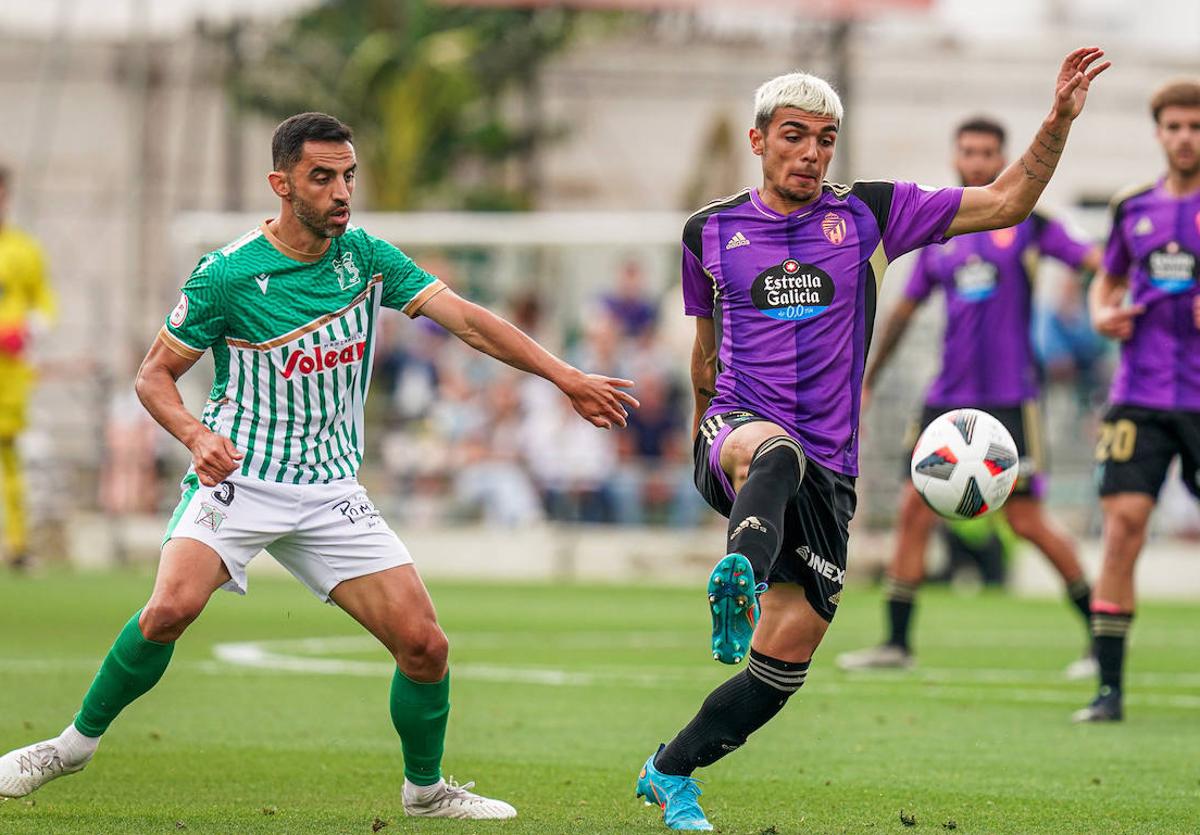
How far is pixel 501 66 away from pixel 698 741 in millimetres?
25365

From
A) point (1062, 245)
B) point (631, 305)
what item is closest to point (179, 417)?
point (1062, 245)

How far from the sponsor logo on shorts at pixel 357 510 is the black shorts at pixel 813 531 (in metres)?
1.13

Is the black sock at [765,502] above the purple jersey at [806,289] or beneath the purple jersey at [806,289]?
beneath

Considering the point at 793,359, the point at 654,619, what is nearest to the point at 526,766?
the point at 793,359

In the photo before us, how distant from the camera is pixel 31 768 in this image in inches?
233

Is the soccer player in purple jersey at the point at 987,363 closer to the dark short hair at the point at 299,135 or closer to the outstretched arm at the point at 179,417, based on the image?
the dark short hair at the point at 299,135

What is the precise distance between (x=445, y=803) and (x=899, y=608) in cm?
505

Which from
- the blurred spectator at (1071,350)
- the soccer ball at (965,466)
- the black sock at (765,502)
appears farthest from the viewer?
the blurred spectator at (1071,350)

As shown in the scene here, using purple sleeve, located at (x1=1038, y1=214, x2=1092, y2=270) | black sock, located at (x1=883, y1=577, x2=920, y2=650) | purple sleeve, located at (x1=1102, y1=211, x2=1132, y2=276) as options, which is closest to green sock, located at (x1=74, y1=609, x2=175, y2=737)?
purple sleeve, located at (x1=1102, y1=211, x2=1132, y2=276)

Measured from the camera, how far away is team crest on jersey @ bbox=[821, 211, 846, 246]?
5.98 m

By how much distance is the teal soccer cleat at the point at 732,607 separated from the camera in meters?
5.00

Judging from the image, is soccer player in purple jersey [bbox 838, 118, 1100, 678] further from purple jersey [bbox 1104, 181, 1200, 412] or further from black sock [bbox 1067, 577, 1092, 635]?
purple jersey [bbox 1104, 181, 1200, 412]

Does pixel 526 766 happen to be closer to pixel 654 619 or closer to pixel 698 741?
pixel 698 741

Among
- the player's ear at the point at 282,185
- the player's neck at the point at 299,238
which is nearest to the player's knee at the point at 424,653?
the player's neck at the point at 299,238
